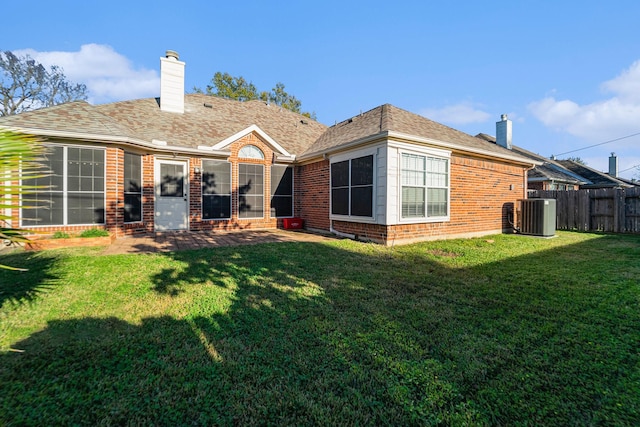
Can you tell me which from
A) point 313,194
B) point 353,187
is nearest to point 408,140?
point 353,187

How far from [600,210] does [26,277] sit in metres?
18.0

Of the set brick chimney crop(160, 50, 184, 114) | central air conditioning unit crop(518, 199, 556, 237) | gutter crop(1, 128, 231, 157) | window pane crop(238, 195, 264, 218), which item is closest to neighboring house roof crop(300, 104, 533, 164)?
central air conditioning unit crop(518, 199, 556, 237)

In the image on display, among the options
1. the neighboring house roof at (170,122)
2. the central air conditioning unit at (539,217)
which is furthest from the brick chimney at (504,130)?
the neighboring house roof at (170,122)

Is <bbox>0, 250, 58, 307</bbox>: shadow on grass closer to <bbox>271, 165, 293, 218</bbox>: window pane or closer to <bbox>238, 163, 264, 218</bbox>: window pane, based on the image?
<bbox>238, 163, 264, 218</bbox>: window pane

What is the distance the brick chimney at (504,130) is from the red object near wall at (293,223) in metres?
13.7

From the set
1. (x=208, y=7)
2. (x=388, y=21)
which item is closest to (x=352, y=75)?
(x=388, y=21)

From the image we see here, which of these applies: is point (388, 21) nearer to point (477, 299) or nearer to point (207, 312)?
point (477, 299)

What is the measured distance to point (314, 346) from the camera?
2.62 metres

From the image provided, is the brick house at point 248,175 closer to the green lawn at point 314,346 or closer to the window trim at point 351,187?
the window trim at point 351,187

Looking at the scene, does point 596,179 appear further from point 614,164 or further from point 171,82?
point 171,82

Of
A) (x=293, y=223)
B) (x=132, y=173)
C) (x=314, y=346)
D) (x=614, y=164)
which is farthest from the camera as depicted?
(x=614, y=164)

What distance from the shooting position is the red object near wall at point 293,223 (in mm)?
11000

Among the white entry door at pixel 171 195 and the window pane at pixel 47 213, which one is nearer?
the window pane at pixel 47 213

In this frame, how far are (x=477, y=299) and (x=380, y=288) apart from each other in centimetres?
130
